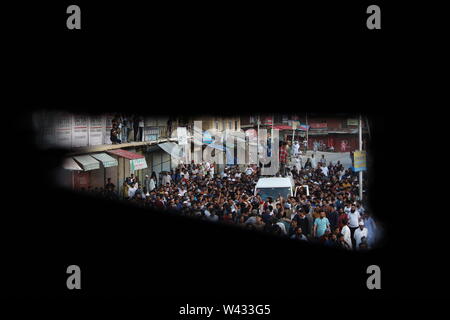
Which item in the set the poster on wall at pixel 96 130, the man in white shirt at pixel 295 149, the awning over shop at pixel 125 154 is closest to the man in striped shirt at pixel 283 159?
the man in white shirt at pixel 295 149

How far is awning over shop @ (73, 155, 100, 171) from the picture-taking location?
16.0ft

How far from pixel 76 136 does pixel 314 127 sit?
3.03 m

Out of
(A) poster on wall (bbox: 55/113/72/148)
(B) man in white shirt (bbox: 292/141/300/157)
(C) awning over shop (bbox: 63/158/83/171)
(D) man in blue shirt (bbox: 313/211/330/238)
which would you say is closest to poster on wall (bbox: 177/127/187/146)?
(B) man in white shirt (bbox: 292/141/300/157)

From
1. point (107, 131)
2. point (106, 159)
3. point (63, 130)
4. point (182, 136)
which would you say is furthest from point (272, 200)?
point (63, 130)

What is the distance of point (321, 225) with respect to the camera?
473 centimetres

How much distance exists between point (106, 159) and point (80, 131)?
0.85 m

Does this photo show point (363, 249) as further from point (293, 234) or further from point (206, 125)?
point (206, 125)

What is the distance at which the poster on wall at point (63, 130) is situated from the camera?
4.08 m

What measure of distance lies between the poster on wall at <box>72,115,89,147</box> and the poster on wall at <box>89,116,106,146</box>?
0.06 meters

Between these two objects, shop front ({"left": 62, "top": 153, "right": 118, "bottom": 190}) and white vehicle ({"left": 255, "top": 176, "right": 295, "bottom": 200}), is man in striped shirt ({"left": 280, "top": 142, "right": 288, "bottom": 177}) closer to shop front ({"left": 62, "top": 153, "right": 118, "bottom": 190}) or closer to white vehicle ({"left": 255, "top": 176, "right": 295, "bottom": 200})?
white vehicle ({"left": 255, "top": 176, "right": 295, "bottom": 200})

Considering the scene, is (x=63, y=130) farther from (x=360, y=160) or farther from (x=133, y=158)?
(x=360, y=160)

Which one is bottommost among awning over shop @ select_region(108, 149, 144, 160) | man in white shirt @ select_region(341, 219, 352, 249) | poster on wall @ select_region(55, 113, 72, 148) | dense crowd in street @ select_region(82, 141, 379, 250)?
man in white shirt @ select_region(341, 219, 352, 249)

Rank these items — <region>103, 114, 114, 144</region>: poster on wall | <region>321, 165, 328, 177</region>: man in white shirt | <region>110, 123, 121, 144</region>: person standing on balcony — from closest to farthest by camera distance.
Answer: <region>103, 114, 114, 144</region>: poster on wall < <region>110, 123, 121, 144</region>: person standing on balcony < <region>321, 165, 328, 177</region>: man in white shirt

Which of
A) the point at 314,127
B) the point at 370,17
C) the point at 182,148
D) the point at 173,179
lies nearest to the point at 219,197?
the point at 173,179
